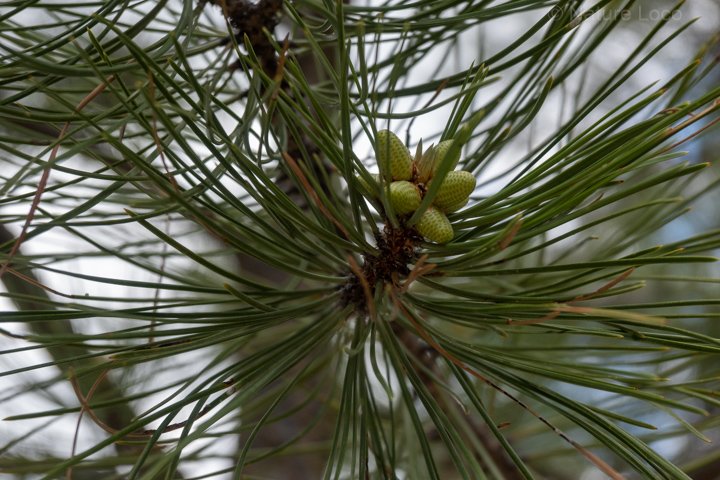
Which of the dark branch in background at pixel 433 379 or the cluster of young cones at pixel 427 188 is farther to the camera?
the dark branch in background at pixel 433 379

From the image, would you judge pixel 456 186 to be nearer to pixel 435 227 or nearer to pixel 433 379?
pixel 435 227

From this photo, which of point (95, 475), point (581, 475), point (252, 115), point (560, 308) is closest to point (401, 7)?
point (252, 115)

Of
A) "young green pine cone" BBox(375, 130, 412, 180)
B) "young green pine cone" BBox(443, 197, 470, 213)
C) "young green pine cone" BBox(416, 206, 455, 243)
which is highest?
"young green pine cone" BBox(375, 130, 412, 180)

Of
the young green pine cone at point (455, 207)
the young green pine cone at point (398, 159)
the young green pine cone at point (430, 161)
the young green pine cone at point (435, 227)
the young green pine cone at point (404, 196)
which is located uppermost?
the young green pine cone at point (398, 159)

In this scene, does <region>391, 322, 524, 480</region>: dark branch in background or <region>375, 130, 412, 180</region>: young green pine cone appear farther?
<region>391, 322, 524, 480</region>: dark branch in background

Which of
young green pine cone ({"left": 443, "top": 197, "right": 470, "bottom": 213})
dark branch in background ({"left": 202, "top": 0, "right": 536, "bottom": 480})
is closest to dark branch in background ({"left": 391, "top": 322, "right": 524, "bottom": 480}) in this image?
dark branch in background ({"left": 202, "top": 0, "right": 536, "bottom": 480})

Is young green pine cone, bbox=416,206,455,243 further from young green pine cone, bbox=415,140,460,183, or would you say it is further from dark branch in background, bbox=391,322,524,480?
dark branch in background, bbox=391,322,524,480

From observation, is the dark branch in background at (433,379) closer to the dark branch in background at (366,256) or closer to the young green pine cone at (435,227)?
the dark branch in background at (366,256)

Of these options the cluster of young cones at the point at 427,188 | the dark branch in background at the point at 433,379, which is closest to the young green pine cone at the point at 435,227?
the cluster of young cones at the point at 427,188
